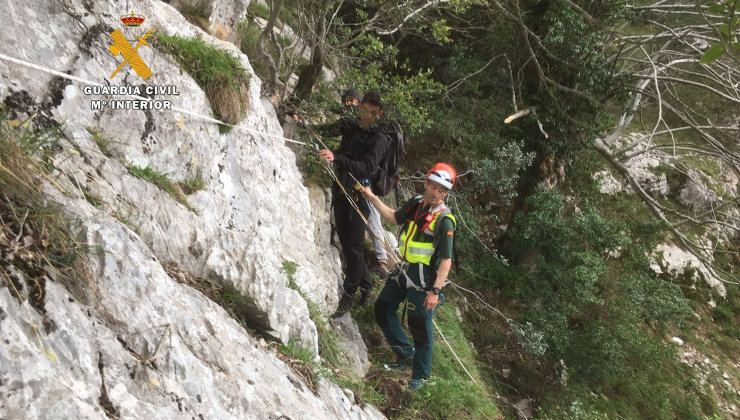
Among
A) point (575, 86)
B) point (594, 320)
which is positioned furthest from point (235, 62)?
point (594, 320)

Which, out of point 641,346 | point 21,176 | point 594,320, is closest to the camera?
point 21,176

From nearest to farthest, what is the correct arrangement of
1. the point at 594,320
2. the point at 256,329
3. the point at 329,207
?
1. the point at 256,329
2. the point at 329,207
3. the point at 594,320

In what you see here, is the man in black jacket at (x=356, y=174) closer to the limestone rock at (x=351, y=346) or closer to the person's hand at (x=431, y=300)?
the limestone rock at (x=351, y=346)

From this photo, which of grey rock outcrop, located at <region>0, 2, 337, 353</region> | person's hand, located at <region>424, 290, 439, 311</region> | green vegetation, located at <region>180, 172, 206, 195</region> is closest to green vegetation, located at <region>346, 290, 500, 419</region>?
person's hand, located at <region>424, 290, 439, 311</region>

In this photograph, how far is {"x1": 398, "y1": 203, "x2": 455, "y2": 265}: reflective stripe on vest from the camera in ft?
16.4

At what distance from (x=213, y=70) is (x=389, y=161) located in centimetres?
232

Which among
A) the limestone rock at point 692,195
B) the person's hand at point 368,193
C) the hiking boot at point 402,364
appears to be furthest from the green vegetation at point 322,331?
the limestone rock at point 692,195

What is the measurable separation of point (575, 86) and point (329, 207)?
22.7 feet

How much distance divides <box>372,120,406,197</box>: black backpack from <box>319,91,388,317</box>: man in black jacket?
0.12 m

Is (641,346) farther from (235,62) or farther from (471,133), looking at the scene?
(235,62)

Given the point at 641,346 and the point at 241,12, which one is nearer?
the point at 241,12

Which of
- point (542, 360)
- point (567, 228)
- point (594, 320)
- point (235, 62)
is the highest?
point (235, 62)

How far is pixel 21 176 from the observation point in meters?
2.34

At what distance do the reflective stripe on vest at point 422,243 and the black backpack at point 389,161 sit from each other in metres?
0.82
